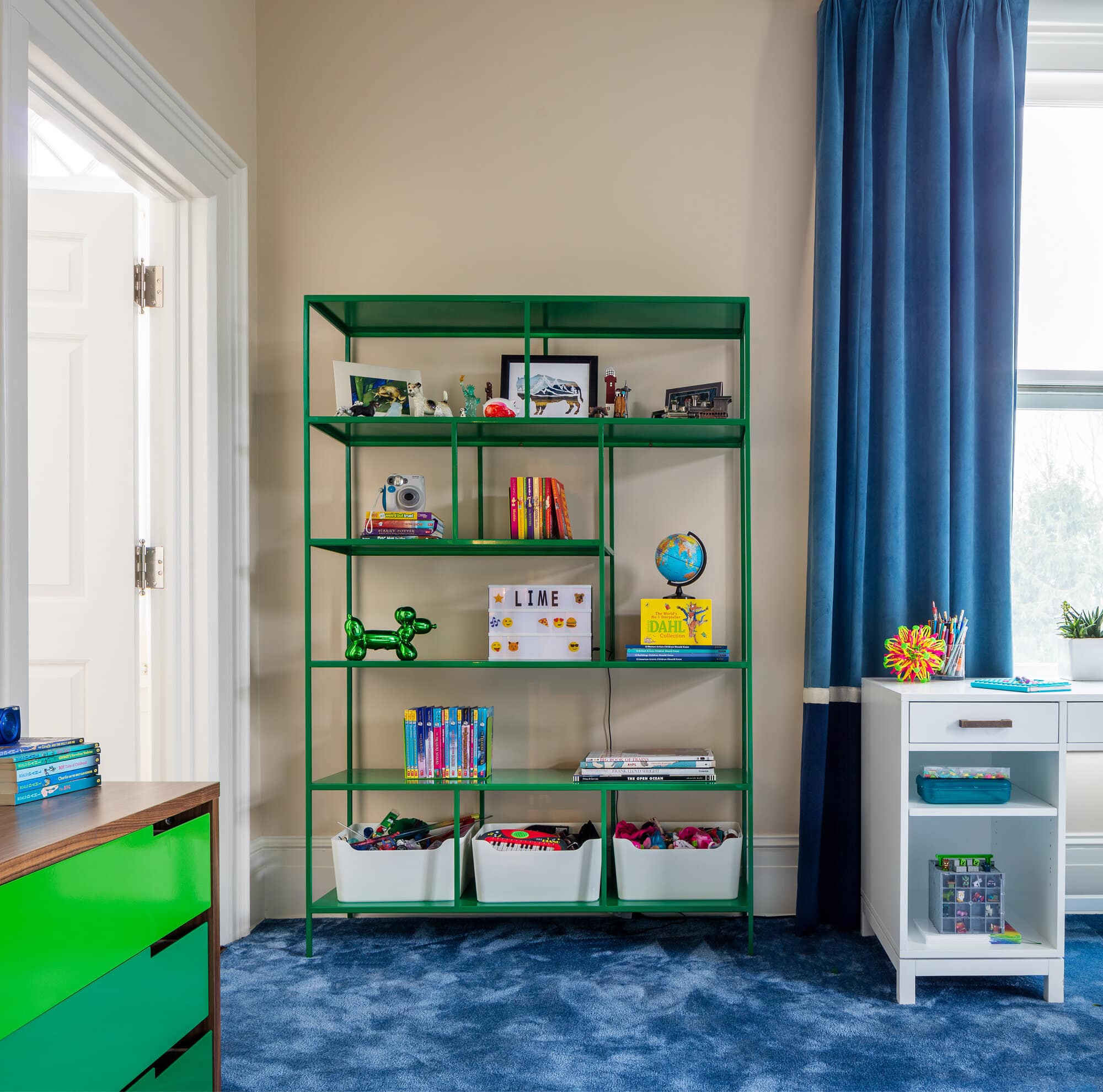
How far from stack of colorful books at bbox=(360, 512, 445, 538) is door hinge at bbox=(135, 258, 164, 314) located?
2.67ft

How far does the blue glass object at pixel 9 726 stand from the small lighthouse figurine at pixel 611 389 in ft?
5.49

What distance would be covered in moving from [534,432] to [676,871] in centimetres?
130

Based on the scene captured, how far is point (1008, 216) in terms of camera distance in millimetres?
2562

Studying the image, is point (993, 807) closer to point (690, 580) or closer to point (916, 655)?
point (916, 655)

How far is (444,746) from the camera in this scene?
2443 mm

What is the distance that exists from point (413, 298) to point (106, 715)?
4.50 ft

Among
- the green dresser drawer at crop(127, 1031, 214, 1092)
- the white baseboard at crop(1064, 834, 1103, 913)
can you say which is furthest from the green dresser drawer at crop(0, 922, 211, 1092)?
the white baseboard at crop(1064, 834, 1103, 913)

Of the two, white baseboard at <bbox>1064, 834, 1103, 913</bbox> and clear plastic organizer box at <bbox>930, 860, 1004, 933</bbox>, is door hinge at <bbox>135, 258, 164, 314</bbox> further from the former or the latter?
white baseboard at <bbox>1064, 834, 1103, 913</bbox>

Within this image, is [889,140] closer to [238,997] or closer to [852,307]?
[852,307]

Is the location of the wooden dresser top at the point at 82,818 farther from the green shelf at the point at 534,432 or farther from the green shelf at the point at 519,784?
the green shelf at the point at 534,432

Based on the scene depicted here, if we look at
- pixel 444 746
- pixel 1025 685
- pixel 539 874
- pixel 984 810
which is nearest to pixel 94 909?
pixel 444 746

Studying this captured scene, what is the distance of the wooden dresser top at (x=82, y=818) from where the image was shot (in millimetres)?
1059

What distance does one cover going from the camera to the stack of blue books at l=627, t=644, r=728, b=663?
2416 mm

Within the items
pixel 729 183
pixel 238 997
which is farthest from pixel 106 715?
pixel 729 183
